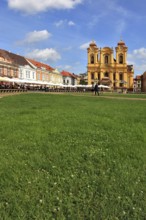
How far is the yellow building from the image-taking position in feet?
409

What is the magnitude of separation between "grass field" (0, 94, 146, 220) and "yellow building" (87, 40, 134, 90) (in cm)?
11666

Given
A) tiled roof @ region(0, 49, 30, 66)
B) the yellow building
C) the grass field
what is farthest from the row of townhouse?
the grass field

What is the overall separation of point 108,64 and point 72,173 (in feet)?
399

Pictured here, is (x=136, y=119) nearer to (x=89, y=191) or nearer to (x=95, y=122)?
(x=95, y=122)

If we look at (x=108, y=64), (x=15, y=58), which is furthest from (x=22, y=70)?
(x=108, y=64)

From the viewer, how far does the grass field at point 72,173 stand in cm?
503

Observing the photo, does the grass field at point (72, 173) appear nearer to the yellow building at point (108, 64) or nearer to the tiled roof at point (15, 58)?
the tiled roof at point (15, 58)

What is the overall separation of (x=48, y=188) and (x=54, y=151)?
5.34 ft

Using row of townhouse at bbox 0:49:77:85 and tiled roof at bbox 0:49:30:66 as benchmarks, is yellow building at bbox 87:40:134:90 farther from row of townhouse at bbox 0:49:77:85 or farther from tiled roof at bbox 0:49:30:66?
tiled roof at bbox 0:49:30:66

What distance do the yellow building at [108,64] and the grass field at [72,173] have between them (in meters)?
117

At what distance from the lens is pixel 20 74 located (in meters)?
96.2

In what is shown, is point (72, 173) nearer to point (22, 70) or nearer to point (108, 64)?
point (22, 70)

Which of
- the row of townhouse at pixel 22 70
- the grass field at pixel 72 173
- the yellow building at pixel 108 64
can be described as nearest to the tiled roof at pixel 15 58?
the row of townhouse at pixel 22 70

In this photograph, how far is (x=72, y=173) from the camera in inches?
241
